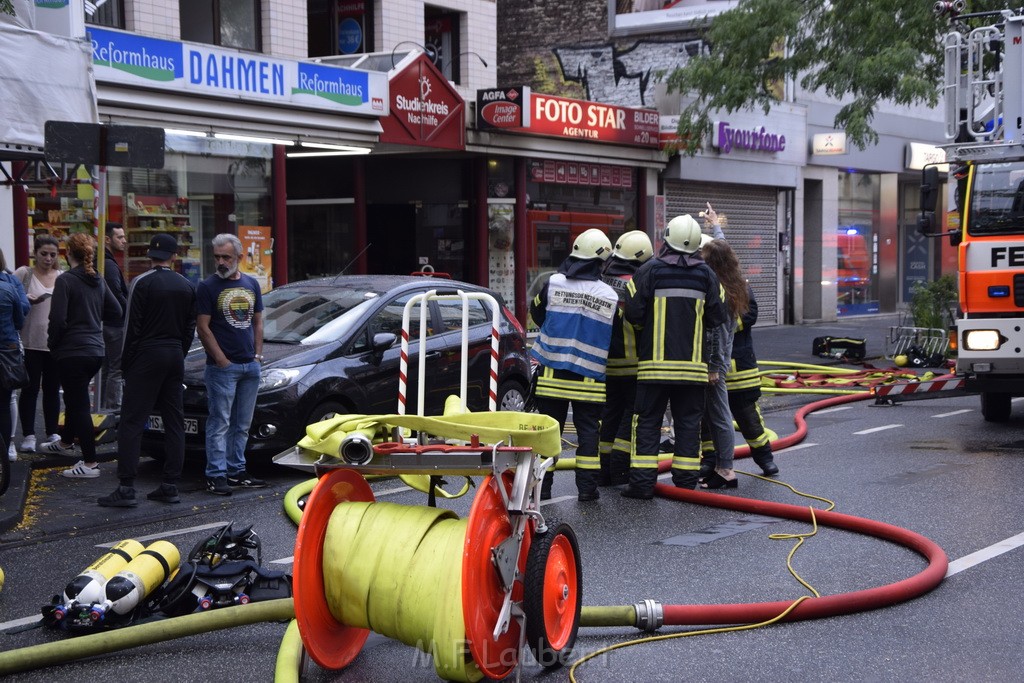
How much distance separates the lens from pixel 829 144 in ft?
87.0

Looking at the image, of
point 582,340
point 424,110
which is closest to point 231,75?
point 424,110

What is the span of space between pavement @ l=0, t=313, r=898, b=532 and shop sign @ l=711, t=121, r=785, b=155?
12.3 feet

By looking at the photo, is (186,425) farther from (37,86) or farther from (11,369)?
(37,86)

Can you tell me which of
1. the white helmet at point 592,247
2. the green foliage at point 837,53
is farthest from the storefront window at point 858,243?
the white helmet at point 592,247

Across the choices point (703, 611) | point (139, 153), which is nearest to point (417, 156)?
point (139, 153)

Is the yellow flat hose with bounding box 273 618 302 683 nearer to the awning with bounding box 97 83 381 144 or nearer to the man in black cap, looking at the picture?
the man in black cap

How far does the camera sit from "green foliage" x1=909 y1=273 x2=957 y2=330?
60.6 feet

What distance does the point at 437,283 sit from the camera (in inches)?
432

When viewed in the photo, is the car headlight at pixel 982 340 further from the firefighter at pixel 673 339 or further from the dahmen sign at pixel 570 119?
the dahmen sign at pixel 570 119

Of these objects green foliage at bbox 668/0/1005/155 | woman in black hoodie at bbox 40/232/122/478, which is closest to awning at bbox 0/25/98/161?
woman in black hoodie at bbox 40/232/122/478

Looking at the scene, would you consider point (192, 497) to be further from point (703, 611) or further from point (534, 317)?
point (703, 611)

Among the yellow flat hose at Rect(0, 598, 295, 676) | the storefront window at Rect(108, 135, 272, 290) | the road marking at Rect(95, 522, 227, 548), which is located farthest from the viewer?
the storefront window at Rect(108, 135, 272, 290)

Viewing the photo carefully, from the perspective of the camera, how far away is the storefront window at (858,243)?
29125 mm

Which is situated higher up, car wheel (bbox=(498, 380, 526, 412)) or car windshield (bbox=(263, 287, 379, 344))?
car windshield (bbox=(263, 287, 379, 344))
